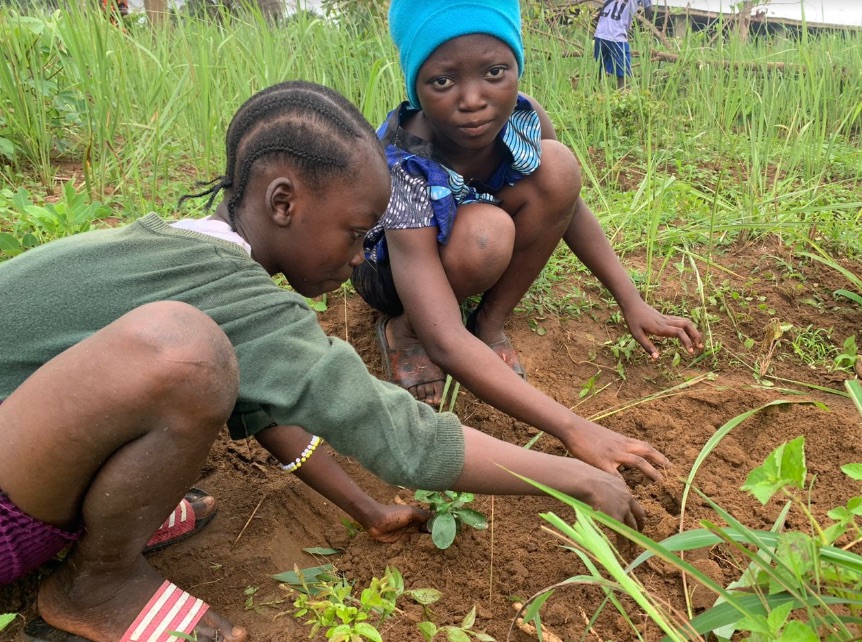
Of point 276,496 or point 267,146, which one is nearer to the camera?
point 267,146

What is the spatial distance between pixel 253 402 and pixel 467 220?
887 mm

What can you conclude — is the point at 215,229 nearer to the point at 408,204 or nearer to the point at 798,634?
the point at 408,204

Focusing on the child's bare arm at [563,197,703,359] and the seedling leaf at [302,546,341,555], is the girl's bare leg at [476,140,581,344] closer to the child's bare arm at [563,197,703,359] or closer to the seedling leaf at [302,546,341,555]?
the child's bare arm at [563,197,703,359]

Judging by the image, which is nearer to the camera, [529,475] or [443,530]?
[529,475]

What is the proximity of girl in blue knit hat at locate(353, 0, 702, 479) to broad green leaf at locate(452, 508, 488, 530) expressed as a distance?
0.72ft

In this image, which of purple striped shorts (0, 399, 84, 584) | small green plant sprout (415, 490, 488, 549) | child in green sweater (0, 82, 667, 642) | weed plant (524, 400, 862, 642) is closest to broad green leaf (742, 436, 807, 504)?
weed plant (524, 400, 862, 642)

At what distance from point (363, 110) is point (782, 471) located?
76.7 inches

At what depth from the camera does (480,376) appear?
5.35 feet

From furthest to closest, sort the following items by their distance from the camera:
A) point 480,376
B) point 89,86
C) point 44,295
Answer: point 89,86, point 480,376, point 44,295

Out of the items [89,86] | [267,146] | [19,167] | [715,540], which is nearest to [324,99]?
[267,146]

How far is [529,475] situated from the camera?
1.33m

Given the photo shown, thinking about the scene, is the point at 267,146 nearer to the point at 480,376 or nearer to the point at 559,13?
the point at 480,376

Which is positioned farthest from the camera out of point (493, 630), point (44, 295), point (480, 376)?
point (480, 376)

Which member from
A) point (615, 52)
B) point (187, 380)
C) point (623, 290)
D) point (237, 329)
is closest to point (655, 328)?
point (623, 290)
